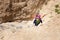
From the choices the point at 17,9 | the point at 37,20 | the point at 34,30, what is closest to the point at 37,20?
the point at 37,20

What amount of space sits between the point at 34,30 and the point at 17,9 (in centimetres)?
70

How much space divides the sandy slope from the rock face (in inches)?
6.5

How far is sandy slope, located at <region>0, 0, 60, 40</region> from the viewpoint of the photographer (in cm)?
318

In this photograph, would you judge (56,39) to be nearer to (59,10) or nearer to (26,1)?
(59,10)

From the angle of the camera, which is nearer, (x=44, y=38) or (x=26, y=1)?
(x=44, y=38)

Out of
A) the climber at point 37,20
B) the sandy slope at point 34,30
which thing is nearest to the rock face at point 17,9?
the sandy slope at point 34,30

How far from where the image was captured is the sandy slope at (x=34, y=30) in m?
3.18

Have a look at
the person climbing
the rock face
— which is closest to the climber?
the person climbing

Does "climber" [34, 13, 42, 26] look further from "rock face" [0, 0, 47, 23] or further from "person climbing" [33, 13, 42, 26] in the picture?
"rock face" [0, 0, 47, 23]

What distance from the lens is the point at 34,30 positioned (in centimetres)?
338

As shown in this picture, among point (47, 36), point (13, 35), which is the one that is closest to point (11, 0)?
point (13, 35)

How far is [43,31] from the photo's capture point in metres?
3.28

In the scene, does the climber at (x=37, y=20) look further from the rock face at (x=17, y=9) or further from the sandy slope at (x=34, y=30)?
the rock face at (x=17, y=9)

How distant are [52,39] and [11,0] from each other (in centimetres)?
120
